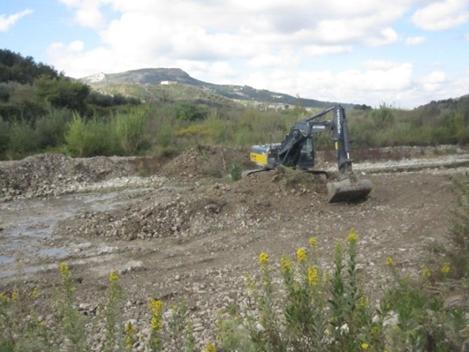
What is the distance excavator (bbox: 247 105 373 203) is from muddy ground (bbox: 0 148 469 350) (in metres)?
0.32

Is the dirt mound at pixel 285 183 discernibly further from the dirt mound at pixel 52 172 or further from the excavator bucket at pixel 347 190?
the dirt mound at pixel 52 172

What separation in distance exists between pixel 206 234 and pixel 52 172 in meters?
10.0

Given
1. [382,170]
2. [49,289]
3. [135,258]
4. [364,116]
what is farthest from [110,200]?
[364,116]

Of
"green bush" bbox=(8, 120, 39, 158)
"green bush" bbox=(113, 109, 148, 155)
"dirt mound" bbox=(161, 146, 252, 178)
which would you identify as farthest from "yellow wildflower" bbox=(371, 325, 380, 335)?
"green bush" bbox=(8, 120, 39, 158)

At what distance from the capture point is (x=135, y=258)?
29.8 feet

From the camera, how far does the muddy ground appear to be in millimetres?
7359

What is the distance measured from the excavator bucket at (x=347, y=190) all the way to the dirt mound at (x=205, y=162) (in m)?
7.15

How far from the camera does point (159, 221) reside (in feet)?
35.9

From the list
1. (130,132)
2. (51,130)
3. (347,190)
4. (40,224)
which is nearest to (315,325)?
(347,190)

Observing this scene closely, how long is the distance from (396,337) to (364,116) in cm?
2976

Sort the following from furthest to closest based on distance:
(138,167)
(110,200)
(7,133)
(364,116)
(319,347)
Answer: (364,116)
(7,133)
(138,167)
(110,200)
(319,347)

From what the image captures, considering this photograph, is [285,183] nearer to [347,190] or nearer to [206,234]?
[347,190]

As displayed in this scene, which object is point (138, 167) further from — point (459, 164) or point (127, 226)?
point (459, 164)

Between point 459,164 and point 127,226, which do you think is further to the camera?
point 459,164
